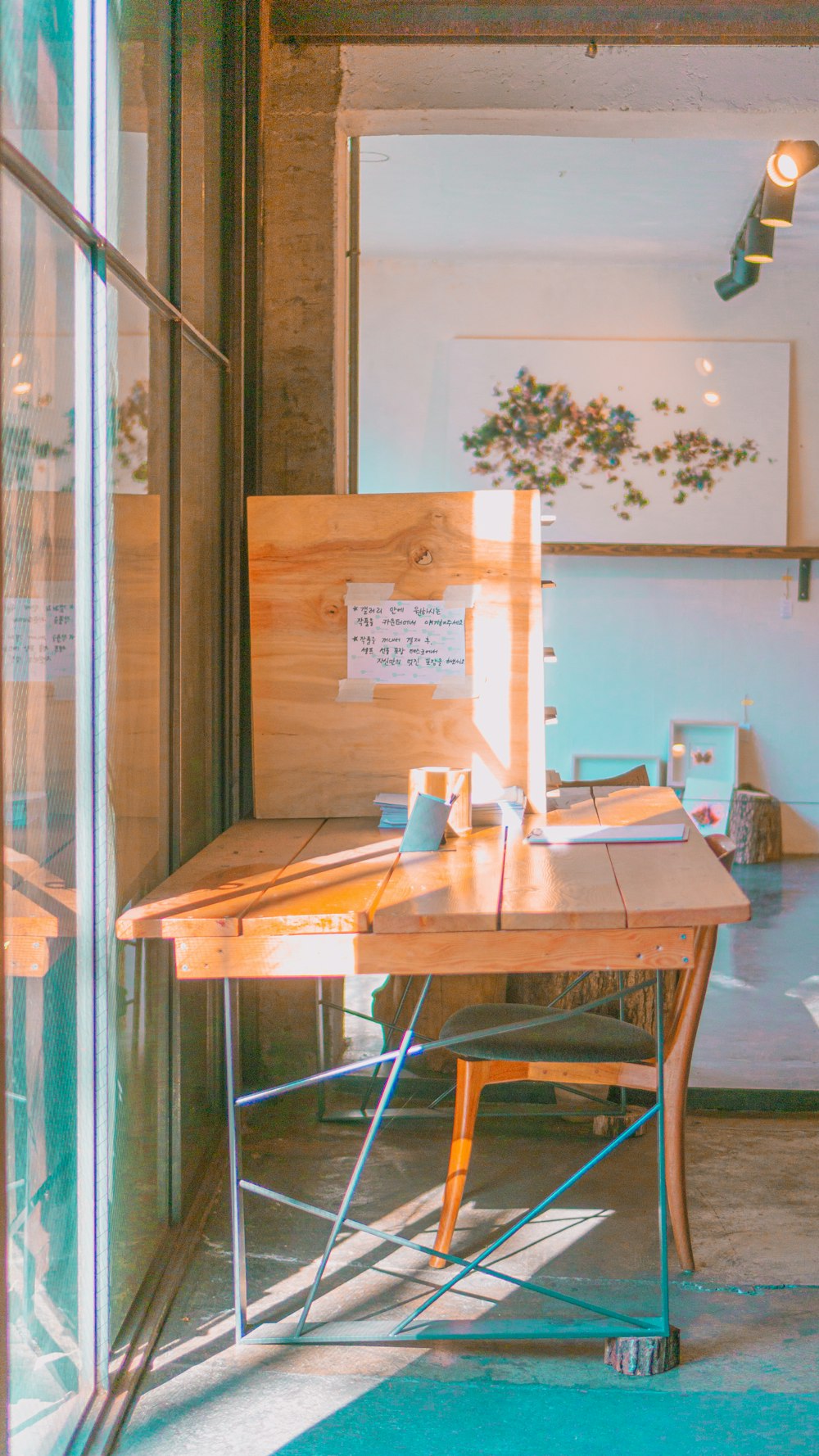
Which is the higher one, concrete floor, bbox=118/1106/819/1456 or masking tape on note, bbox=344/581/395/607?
masking tape on note, bbox=344/581/395/607

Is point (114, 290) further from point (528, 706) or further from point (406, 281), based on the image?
point (406, 281)

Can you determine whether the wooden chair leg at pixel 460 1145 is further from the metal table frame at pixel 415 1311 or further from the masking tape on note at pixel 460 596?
the masking tape on note at pixel 460 596

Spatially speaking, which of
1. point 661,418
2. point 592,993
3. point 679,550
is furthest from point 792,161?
point 592,993

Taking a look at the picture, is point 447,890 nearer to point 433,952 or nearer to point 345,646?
point 433,952

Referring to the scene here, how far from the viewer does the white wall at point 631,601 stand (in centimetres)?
739

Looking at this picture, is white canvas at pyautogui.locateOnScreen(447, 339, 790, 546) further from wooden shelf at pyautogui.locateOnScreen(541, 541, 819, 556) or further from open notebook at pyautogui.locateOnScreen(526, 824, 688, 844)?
open notebook at pyautogui.locateOnScreen(526, 824, 688, 844)

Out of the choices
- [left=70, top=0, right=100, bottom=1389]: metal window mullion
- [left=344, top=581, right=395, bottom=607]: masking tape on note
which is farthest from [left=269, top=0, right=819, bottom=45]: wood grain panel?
[left=70, top=0, right=100, bottom=1389]: metal window mullion

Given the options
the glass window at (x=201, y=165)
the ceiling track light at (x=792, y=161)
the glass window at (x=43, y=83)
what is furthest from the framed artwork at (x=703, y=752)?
the glass window at (x=43, y=83)

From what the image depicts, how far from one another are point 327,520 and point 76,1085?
1483mm

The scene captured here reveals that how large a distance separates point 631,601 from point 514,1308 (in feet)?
18.0

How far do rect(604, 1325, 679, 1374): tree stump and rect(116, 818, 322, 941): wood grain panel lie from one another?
1.00 metres

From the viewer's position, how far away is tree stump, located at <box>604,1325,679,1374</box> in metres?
2.21

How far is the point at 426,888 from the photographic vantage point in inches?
88.5

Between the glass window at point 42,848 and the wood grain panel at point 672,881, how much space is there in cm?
89
